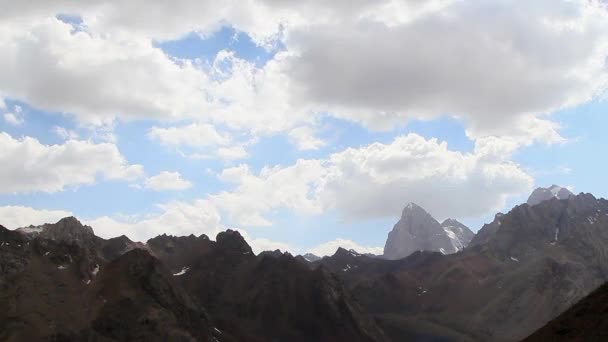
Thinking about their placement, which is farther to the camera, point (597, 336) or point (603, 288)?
point (603, 288)

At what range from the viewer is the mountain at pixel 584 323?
85750 mm

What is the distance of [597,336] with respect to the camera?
8406 cm

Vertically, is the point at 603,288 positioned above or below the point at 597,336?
above

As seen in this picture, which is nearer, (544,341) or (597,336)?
(597,336)

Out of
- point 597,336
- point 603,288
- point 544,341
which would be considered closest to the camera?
point 597,336

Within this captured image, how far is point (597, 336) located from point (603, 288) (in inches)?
613

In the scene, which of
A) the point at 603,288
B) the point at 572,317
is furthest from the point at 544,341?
the point at 603,288

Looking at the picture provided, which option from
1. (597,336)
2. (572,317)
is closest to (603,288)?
(572,317)

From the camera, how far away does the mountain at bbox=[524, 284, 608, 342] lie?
85.8 metres

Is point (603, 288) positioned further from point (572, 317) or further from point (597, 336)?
point (597, 336)

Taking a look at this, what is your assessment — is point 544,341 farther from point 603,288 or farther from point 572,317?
point 603,288

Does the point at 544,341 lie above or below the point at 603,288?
below

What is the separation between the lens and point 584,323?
89625 millimetres

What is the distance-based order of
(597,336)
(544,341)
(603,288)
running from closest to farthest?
(597,336)
(544,341)
(603,288)
